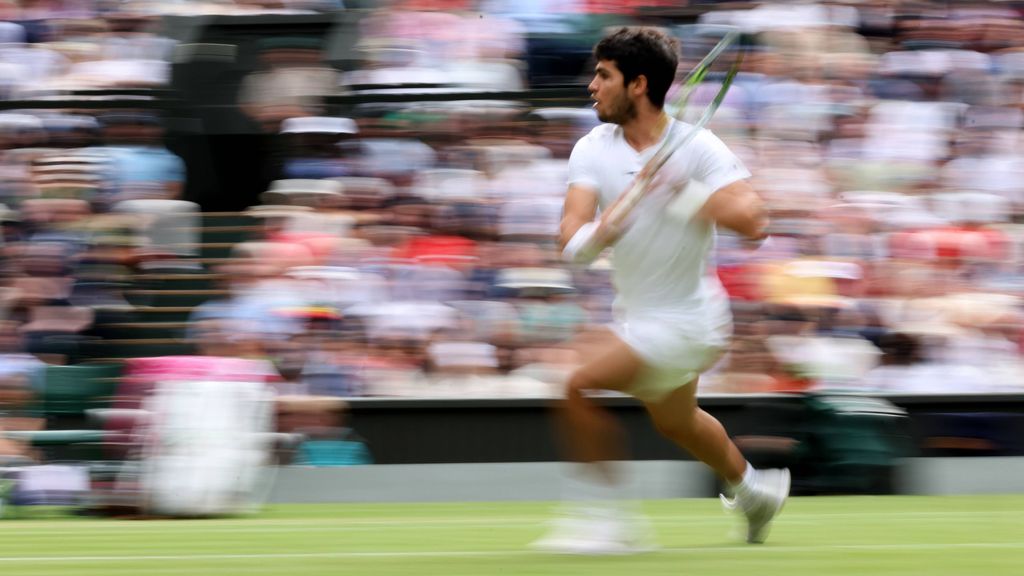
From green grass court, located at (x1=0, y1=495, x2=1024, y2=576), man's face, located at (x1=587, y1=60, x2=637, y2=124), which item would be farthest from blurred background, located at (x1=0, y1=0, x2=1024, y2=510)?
man's face, located at (x1=587, y1=60, x2=637, y2=124)

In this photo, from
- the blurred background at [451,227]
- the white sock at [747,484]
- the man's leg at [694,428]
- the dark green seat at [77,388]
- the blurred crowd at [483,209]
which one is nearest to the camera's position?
the man's leg at [694,428]

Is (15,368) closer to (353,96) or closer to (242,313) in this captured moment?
(242,313)

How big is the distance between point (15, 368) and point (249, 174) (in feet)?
9.25

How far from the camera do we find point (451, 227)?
11.1 meters

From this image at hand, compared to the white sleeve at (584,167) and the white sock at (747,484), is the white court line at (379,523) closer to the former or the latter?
the white sock at (747,484)

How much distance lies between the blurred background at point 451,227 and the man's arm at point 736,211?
406 centimetres

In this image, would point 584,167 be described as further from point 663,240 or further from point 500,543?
point 500,543

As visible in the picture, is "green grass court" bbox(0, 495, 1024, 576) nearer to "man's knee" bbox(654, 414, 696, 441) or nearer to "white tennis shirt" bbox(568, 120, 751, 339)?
"man's knee" bbox(654, 414, 696, 441)

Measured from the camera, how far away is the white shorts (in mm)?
5289

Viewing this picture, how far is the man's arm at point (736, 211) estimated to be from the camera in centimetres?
509

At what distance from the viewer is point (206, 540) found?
6758 millimetres

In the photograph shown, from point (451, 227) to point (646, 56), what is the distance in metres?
5.93

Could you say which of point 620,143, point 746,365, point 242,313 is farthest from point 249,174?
point 620,143

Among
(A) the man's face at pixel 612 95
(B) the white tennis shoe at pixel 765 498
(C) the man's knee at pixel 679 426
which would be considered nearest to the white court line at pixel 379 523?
(B) the white tennis shoe at pixel 765 498
